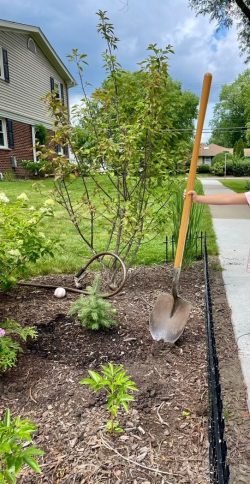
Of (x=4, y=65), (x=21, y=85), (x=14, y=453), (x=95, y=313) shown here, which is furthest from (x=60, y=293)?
(x=21, y=85)

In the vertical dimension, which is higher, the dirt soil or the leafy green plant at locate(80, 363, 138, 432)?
the leafy green plant at locate(80, 363, 138, 432)

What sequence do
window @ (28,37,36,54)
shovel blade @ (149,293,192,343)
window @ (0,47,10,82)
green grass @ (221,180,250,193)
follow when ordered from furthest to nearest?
1. window @ (28,37,36,54)
2. green grass @ (221,180,250,193)
3. window @ (0,47,10,82)
4. shovel blade @ (149,293,192,343)

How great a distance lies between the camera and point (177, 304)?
2654 millimetres

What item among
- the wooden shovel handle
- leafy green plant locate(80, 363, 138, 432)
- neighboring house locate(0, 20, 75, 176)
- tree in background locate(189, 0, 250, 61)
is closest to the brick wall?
neighboring house locate(0, 20, 75, 176)

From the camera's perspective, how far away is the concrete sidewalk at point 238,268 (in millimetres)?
2607

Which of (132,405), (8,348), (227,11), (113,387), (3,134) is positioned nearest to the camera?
(113,387)

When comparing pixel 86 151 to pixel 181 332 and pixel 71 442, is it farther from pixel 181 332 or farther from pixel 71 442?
pixel 71 442

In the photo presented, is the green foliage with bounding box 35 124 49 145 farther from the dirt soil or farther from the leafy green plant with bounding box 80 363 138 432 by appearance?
the leafy green plant with bounding box 80 363 138 432

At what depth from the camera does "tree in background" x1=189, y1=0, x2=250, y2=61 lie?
1245 centimetres

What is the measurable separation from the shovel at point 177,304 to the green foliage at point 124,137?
1.65 feet

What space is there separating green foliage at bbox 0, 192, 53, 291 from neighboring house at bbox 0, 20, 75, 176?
11.1 meters

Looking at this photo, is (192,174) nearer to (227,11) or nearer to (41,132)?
(227,11)

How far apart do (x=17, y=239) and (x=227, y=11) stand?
43.8ft

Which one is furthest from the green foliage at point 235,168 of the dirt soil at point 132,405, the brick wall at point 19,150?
the dirt soil at point 132,405
